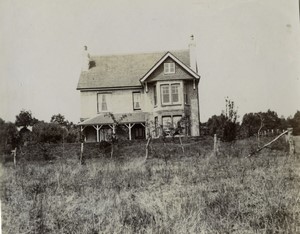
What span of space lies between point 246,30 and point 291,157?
44.4 inches

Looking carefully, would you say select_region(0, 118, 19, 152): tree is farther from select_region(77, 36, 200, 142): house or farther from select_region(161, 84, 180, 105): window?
select_region(161, 84, 180, 105): window

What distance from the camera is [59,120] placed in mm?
3812

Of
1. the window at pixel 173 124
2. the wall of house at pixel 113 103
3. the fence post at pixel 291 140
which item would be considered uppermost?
the wall of house at pixel 113 103

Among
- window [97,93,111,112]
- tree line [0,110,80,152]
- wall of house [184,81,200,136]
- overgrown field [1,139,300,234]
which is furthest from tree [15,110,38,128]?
wall of house [184,81,200,136]

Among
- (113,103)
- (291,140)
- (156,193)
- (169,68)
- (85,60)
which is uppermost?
(169,68)

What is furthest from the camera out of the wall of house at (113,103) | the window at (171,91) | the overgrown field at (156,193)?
the window at (171,91)

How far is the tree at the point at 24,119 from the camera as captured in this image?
354 centimetres

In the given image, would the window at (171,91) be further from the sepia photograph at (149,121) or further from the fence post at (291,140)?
the fence post at (291,140)

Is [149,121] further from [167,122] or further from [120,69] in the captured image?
[120,69]

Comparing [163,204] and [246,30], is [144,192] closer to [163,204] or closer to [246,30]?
[163,204]

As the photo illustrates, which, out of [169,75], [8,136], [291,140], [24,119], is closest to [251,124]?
[291,140]

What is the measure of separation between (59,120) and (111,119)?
0.71 metres

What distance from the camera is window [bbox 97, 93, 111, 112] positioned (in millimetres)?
4320

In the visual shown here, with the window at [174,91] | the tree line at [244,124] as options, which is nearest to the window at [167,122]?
the window at [174,91]
